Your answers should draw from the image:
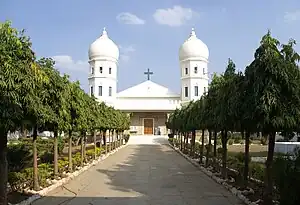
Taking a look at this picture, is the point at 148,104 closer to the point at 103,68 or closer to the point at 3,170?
the point at 103,68

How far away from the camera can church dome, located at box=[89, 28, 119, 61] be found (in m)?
72.4

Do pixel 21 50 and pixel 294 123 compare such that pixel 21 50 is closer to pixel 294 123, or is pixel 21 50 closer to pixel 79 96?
pixel 294 123

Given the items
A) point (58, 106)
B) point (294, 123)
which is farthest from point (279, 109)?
point (58, 106)

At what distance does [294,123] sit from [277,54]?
1.73 meters

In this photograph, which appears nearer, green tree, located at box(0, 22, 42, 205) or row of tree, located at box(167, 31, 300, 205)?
green tree, located at box(0, 22, 42, 205)

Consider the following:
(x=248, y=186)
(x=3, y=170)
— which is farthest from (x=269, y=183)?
(x=3, y=170)

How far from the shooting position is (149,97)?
7500 centimetres

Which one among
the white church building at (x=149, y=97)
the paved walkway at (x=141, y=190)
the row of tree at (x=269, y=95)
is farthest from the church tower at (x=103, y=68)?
the row of tree at (x=269, y=95)

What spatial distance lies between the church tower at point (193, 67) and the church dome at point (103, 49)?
11.0m

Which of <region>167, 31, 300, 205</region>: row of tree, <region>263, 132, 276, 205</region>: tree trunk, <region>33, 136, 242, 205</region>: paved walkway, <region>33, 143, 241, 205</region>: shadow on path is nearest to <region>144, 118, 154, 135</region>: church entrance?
<region>33, 136, 242, 205</region>: paved walkway

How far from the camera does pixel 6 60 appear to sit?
8.85 metres

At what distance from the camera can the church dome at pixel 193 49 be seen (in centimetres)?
7194

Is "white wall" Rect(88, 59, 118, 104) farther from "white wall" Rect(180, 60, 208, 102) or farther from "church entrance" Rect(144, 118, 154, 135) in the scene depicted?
"white wall" Rect(180, 60, 208, 102)

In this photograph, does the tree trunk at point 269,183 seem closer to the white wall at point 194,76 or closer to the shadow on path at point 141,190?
the shadow on path at point 141,190
